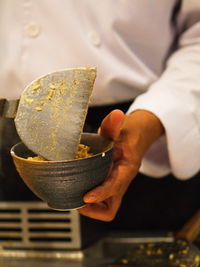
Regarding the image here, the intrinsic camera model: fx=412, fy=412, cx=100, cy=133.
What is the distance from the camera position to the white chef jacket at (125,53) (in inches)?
25.3

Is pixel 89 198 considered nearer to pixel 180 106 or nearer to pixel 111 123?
→ pixel 111 123

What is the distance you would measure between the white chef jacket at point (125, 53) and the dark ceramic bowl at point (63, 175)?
0.11 m

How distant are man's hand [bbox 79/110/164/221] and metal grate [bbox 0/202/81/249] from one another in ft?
0.65

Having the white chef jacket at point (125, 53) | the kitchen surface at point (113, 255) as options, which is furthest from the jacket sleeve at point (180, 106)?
the kitchen surface at point (113, 255)

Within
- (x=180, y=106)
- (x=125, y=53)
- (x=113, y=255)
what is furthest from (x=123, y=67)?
(x=113, y=255)

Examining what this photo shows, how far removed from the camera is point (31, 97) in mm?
456

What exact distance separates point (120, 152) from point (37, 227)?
286mm

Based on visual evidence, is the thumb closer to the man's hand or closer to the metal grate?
the man's hand

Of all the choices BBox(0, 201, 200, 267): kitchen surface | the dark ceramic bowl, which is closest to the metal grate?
BBox(0, 201, 200, 267): kitchen surface

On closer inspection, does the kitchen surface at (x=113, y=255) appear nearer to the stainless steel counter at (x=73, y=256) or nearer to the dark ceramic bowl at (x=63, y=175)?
the stainless steel counter at (x=73, y=256)

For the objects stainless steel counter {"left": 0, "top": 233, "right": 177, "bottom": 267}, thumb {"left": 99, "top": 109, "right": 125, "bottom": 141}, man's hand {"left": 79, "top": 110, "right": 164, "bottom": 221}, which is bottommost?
stainless steel counter {"left": 0, "top": 233, "right": 177, "bottom": 267}

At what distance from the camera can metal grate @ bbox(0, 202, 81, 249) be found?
828 mm

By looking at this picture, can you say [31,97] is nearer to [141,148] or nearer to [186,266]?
[141,148]

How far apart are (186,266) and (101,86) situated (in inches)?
14.0
